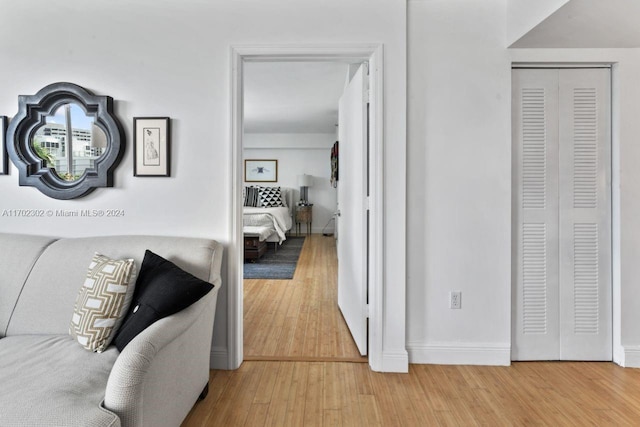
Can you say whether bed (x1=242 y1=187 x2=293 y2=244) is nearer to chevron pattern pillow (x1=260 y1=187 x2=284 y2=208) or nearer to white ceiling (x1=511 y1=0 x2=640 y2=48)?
chevron pattern pillow (x1=260 y1=187 x2=284 y2=208)

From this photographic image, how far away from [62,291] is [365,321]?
177 cm

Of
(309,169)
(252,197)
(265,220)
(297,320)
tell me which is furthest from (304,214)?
(297,320)

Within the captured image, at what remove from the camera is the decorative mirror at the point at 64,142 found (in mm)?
2189

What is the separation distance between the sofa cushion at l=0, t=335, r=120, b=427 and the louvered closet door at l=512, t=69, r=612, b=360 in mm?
2335

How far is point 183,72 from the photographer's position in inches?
86.5

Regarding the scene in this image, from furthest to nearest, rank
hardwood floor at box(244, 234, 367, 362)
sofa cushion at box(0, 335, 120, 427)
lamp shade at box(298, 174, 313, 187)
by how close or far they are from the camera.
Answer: lamp shade at box(298, 174, 313, 187)
hardwood floor at box(244, 234, 367, 362)
sofa cushion at box(0, 335, 120, 427)

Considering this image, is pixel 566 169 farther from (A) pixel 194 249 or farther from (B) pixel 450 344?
(A) pixel 194 249

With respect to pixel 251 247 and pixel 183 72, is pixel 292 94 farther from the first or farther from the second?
pixel 183 72

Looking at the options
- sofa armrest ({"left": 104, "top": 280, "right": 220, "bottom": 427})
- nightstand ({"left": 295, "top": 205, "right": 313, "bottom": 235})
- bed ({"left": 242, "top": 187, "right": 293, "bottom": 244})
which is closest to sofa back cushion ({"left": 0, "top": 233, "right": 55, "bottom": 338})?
sofa armrest ({"left": 104, "top": 280, "right": 220, "bottom": 427})

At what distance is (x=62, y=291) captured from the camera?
1814 millimetres

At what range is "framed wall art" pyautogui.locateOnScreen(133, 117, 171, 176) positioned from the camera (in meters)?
2.19

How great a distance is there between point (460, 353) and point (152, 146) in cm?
235

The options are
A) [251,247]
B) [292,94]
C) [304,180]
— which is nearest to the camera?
[292,94]

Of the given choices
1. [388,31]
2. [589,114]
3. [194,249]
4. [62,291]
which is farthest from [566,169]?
[62,291]
